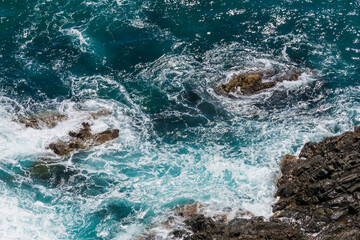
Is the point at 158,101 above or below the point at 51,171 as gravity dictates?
above

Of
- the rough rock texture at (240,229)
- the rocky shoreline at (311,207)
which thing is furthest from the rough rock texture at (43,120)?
the rough rock texture at (240,229)

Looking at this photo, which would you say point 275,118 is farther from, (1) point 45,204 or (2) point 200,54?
(1) point 45,204

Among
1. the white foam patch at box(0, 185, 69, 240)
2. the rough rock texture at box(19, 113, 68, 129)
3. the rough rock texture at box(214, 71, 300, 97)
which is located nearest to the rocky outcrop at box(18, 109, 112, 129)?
the rough rock texture at box(19, 113, 68, 129)

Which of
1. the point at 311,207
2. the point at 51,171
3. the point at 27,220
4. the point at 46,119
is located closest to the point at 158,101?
the point at 46,119

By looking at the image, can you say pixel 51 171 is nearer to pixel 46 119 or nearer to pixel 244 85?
pixel 46 119

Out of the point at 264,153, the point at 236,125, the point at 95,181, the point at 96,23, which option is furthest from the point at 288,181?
the point at 96,23
